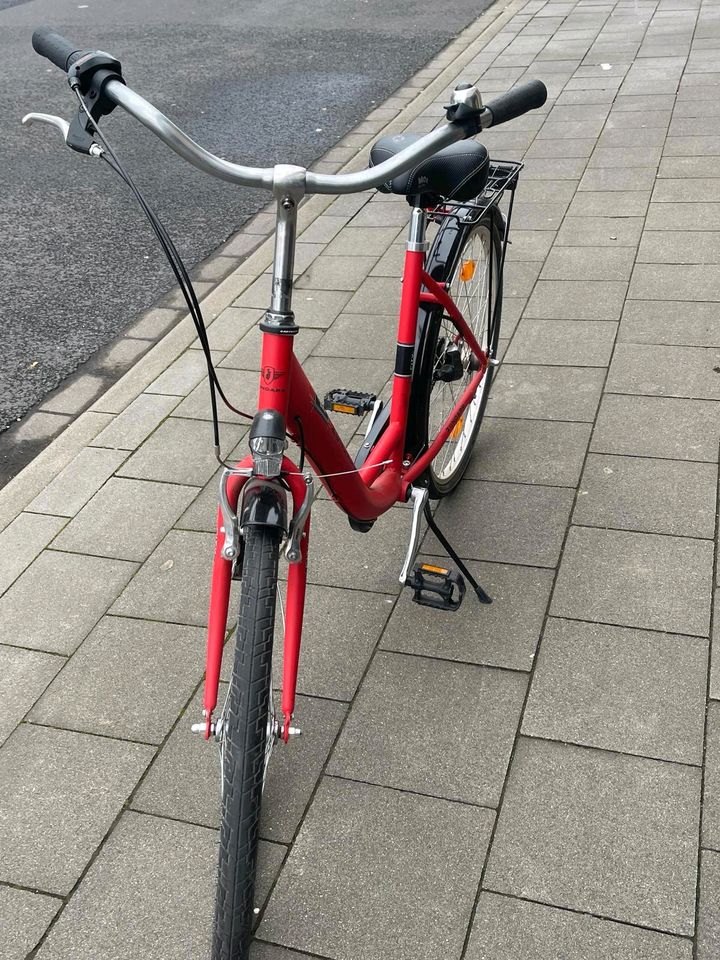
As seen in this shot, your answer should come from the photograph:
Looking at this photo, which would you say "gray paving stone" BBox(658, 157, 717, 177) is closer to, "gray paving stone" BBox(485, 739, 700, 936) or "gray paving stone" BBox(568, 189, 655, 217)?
"gray paving stone" BBox(568, 189, 655, 217)

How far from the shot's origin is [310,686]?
2818mm

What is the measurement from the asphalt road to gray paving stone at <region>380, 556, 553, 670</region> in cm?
228

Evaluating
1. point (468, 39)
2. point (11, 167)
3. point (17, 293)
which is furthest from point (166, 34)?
point (17, 293)

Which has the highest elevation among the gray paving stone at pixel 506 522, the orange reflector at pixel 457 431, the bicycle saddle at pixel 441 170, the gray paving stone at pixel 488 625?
the bicycle saddle at pixel 441 170

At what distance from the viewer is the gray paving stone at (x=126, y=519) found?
3.45 metres

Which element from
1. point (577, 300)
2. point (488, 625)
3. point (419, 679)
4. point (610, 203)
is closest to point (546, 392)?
point (577, 300)

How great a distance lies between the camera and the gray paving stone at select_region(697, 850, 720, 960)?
2.09 metres

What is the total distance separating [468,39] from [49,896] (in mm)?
9094

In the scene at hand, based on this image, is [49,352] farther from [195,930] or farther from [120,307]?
[195,930]

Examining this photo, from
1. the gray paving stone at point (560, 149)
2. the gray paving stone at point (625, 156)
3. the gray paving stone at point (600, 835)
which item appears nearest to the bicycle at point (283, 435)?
the gray paving stone at point (600, 835)

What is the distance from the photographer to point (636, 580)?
308 centimetres

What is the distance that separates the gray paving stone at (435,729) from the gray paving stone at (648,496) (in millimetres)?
843

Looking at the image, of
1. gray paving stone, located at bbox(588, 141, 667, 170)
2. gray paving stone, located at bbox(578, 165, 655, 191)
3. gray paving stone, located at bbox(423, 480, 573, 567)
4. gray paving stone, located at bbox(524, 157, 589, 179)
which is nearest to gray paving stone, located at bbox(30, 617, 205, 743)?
gray paving stone, located at bbox(423, 480, 573, 567)

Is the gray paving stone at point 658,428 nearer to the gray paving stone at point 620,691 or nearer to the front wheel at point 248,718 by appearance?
the gray paving stone at point 620,691
